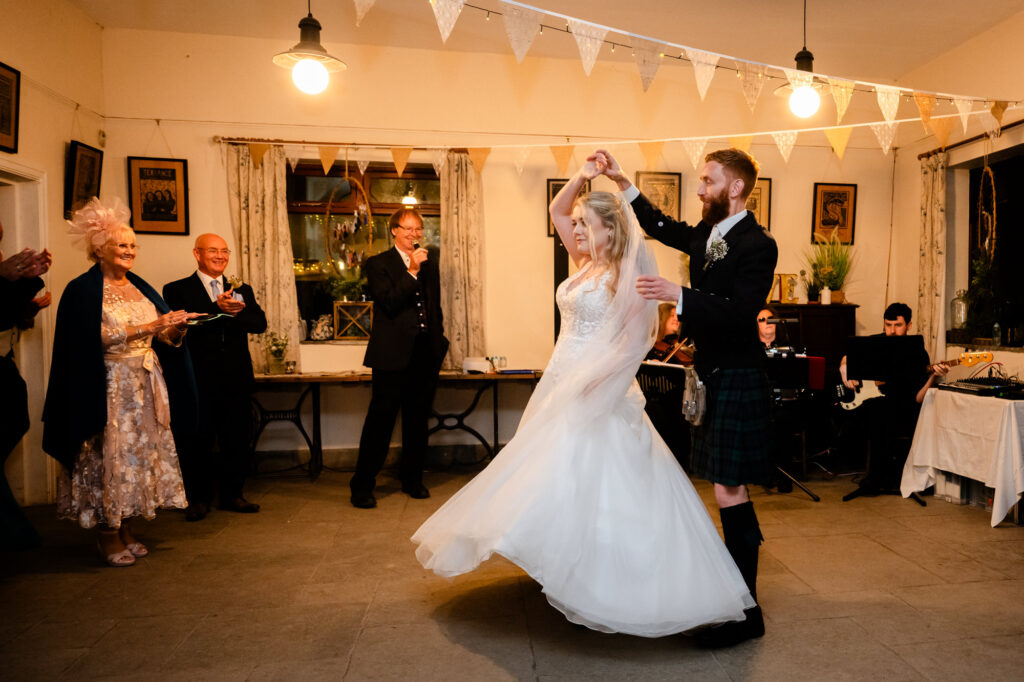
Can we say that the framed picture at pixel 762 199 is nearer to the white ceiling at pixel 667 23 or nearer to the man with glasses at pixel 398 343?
the white ceiling at pixel 667 23

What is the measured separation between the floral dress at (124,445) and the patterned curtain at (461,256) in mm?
2749

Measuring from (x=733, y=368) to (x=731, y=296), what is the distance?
28 centimetres

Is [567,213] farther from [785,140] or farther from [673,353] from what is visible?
[785,140]

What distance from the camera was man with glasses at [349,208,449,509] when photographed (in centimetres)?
448

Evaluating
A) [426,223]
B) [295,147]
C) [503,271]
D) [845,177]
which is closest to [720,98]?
[845,177]

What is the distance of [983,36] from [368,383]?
5911 millimetres

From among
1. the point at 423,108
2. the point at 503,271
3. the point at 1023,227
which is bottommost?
the point at 503,271

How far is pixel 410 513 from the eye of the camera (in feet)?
14.4

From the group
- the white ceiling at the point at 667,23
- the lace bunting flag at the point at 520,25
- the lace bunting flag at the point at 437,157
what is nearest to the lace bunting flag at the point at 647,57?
the lace bunting flag at the point at 520,25

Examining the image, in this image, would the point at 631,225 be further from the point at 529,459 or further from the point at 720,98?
the point at 720,98

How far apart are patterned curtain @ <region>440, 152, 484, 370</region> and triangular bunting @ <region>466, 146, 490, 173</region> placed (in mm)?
225

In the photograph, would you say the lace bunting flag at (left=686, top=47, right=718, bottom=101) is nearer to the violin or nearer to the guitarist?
the violin

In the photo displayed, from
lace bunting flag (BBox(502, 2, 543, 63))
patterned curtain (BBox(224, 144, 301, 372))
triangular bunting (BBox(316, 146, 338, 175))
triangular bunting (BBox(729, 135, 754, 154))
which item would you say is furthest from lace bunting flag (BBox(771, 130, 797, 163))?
patterned curtain (BBox(224, 144, 301, 372))

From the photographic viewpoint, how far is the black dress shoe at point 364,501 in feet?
14.9
